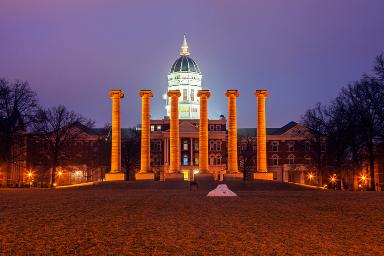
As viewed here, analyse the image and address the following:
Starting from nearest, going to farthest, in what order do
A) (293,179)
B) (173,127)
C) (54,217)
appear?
1. (54,217)
2. (173,127)
3. (293,179)

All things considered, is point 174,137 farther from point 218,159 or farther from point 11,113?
point 218,159

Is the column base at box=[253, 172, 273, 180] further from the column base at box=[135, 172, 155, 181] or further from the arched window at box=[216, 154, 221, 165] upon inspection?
the arched window at box=[216, 154, 221, 165]

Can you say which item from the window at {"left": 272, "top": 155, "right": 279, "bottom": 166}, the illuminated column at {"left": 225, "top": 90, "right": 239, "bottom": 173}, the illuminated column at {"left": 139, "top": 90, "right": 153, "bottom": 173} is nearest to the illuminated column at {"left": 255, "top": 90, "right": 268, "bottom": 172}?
the illuminated column at {"left": 225, "top": 90, "right": 239, "bottom": 173}

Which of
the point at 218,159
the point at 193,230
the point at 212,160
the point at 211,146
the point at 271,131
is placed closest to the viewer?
the point at 193,230

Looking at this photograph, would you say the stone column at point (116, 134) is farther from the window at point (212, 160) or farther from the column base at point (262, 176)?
the window at point (212, 160)

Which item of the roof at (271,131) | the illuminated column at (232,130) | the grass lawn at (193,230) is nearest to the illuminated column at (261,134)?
the illuminated column at (232,130)

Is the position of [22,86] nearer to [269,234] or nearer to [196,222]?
[196,222]

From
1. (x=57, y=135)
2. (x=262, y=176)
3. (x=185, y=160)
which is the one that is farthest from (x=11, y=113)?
(x=185, y=160)

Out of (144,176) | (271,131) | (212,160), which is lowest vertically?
(144,176)

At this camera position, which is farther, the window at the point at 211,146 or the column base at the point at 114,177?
the window at the point at 211,146

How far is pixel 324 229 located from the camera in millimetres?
25719

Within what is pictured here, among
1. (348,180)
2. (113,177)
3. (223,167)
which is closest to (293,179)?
(223,167)

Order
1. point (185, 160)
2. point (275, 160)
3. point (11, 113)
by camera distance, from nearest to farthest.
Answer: point (11, 113)
point (275, 160)
point (185, 160)

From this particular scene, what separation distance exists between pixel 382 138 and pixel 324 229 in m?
45.8
